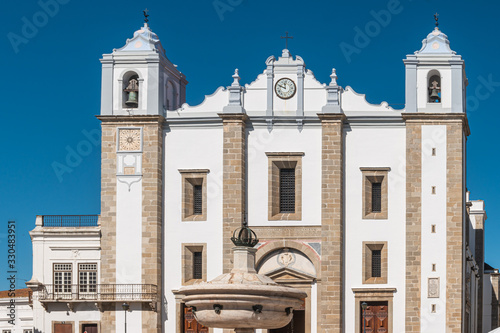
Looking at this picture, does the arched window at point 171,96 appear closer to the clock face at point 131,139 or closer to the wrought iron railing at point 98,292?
the clock face at point 131,139

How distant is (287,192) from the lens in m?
60.2

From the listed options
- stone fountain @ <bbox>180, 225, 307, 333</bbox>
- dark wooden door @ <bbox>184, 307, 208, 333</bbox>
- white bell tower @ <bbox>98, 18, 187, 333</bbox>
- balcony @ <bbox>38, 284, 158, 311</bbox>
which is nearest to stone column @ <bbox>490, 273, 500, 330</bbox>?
dark wooden door @ <bbox>184, 307, 208, 333</bbox>

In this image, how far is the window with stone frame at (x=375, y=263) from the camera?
58969mm

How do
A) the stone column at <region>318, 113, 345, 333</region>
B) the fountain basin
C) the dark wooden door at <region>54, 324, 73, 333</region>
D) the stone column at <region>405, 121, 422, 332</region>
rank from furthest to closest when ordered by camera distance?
the dark wooden door at <region>54, 324, 73, 333</region>
the stone column at <region>318, 113, 345, 333</region>
the stone column at <region>405, 121, 422, 332</region>
the fountain basin

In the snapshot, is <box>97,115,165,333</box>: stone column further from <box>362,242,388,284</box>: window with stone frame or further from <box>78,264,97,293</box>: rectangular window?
<box>362,242,388,284</box>: window with stone frame

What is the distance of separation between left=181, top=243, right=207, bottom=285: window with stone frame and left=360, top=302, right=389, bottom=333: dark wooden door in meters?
7.84

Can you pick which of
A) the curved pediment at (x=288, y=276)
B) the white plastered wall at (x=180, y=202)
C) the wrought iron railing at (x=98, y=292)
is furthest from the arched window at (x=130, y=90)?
the curved pediment at (x=288, y=276)

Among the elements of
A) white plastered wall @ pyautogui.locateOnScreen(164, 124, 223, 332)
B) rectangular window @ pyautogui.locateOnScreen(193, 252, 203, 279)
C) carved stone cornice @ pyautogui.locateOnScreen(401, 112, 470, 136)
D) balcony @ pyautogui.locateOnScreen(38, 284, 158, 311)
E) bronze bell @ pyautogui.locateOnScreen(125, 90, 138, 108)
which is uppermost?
bronze bell @ pyautogui.locateOnScreen(125, 90, 138, 108)

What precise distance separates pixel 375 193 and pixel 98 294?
13959 millimetres

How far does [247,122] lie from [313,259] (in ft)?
23.9

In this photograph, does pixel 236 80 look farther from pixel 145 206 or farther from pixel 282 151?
pixel 145 206

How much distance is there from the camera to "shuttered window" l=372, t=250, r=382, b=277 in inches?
2336

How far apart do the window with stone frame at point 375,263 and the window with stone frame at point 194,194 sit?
310 inches

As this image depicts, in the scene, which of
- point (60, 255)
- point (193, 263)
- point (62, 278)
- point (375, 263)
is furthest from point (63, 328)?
point (375, 263)
